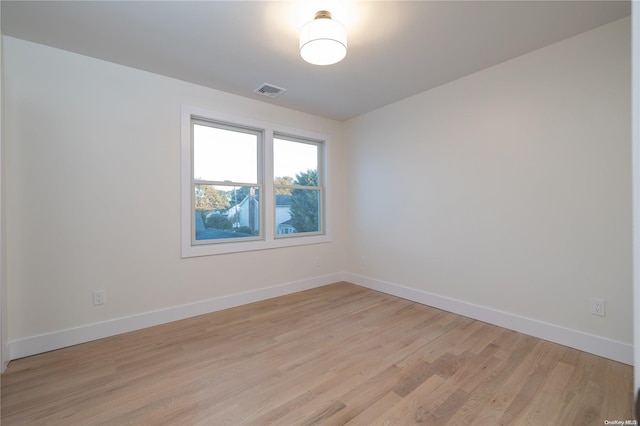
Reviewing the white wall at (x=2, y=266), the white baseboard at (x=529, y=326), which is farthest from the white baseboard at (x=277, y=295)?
the white wall at (x=2, y=266)

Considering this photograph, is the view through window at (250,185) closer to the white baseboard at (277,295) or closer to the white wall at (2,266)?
the white baseboard at (277,295)

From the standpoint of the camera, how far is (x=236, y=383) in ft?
6.07

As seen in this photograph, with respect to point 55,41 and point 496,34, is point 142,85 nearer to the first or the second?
point 55,41

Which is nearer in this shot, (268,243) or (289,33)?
(289,33)

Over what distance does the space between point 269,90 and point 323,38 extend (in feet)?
4.86

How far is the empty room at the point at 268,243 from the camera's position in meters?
1.79

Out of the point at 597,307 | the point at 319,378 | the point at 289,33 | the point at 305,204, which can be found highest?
the point at 289,33

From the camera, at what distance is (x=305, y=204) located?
13.7ft

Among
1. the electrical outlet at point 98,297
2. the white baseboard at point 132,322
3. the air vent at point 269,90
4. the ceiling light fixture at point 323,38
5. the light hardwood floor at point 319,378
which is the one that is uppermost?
the air vent at point 269,90

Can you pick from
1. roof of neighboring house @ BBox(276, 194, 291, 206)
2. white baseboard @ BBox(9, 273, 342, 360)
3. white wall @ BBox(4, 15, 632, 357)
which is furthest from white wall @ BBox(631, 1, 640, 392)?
roof of neighboring house @ BBox(276, 194, 291, 206)

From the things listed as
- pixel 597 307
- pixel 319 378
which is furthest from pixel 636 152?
pixel 319 378

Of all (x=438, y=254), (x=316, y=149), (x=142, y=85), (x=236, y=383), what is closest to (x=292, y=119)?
(x=316, y=149)

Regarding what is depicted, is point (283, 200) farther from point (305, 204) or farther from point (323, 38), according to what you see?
point (323, 38)

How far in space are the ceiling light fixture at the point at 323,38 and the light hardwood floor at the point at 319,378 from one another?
7.57ft
